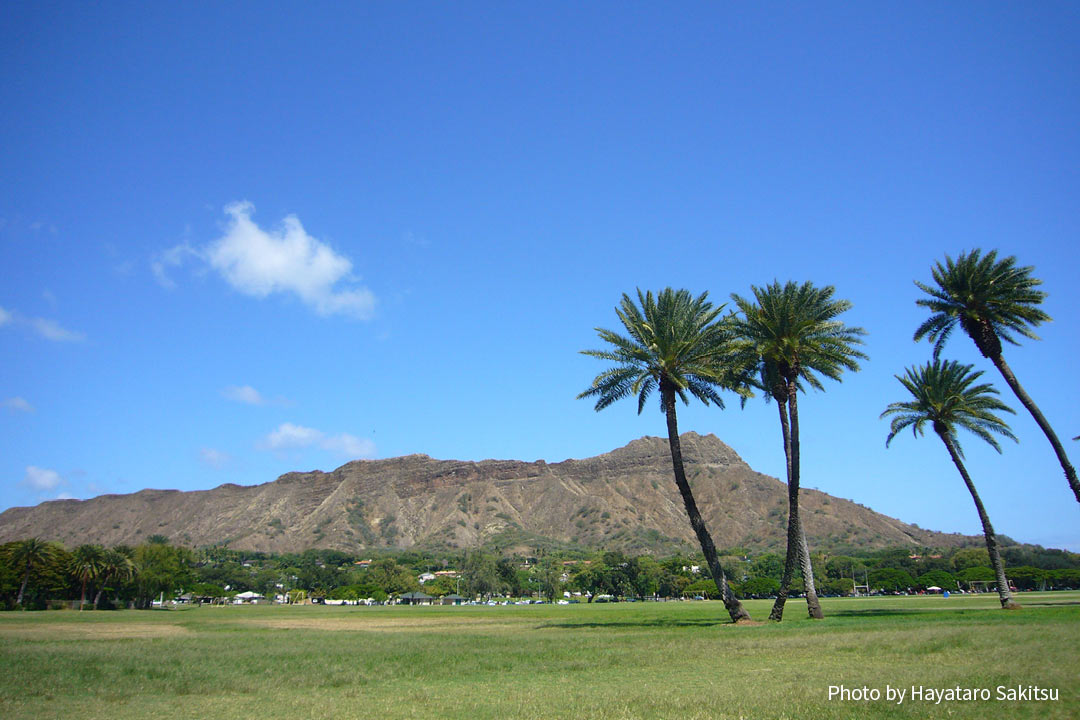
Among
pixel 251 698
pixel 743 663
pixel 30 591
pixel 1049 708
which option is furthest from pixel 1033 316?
pixel 30 591

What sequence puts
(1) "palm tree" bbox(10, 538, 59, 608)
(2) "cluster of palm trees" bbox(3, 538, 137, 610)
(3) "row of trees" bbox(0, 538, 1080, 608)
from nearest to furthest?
(1) "palm tree" bbox(10, 538, 59, 608) → (2) "cluster of palm trees" bbox(3, 538, 137, 610) → (3) "row of trees" bbox(0, 538, 1080, 608)

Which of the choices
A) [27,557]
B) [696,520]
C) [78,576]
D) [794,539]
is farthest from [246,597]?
[794,539]

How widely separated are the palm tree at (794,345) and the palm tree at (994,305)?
250 inches

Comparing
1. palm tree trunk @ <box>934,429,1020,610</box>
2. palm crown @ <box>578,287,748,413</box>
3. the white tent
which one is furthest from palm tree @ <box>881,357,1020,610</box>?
the white tent

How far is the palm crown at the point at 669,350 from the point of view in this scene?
37.1 meters

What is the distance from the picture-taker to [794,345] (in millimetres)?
35875

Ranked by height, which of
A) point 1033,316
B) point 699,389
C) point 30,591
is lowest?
point 30,591

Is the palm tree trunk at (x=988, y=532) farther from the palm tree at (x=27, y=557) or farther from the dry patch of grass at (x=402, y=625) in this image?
the palm tree at (x=27, y=557)

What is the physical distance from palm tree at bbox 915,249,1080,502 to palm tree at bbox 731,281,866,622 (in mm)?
6343

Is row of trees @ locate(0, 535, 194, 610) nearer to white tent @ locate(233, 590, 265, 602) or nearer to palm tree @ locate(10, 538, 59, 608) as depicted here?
palm tree @ locate(10, 538, 59, 608)

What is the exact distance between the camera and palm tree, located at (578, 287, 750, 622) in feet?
121

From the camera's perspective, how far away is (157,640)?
35375 mm

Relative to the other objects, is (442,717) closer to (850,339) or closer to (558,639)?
(558,639)

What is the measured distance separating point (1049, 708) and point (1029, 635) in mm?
12619
